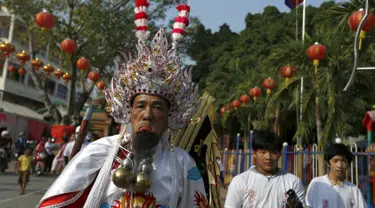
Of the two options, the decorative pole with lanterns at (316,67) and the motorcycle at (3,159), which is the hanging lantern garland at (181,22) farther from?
the motorcycle at (3,159)

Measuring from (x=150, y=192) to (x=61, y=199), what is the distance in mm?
436

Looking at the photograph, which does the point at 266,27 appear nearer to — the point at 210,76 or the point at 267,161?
the point at 210,76

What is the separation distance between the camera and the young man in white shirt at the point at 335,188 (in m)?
3.89

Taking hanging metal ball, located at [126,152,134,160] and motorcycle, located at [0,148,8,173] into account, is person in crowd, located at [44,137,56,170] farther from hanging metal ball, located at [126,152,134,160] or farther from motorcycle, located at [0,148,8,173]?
hanging metal ball, located at [126,152,134,160]

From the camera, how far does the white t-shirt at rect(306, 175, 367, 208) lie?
12.7ft

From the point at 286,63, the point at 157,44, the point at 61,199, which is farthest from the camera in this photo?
the point at 286,63

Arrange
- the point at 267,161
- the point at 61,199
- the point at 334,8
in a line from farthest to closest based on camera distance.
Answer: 1. the point at 334,8
2. the point at 267,161
3. the point at 61,199

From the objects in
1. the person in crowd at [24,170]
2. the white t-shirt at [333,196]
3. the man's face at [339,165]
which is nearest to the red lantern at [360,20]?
the man's face at [339,165]

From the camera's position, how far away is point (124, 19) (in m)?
18.3

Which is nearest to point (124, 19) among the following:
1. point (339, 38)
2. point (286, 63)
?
point (286, 63)

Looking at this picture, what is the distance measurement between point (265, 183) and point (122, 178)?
1794 millimetres

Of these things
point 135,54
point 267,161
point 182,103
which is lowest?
point 267,161

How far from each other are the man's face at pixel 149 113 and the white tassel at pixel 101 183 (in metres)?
0.20

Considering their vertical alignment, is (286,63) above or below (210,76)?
below
